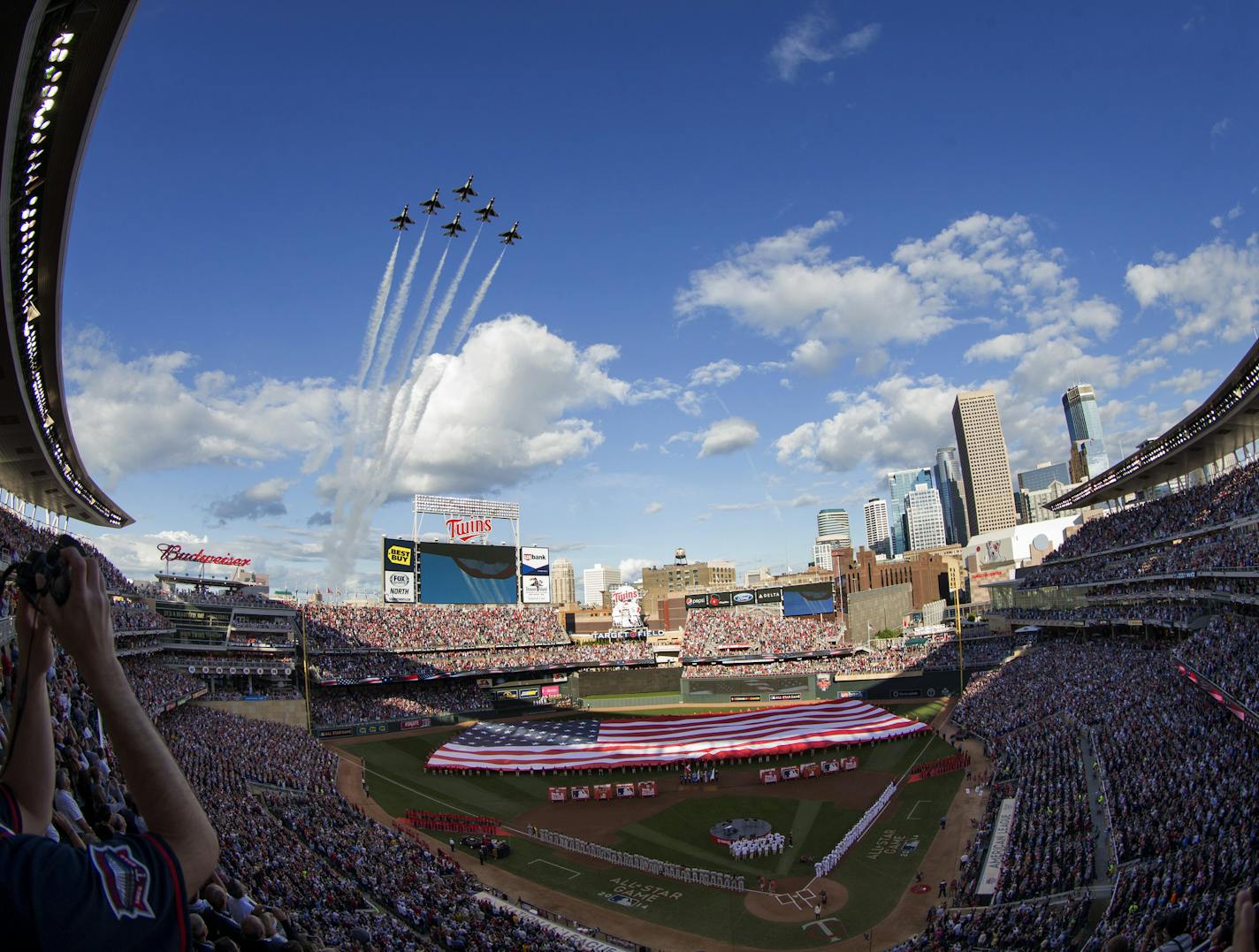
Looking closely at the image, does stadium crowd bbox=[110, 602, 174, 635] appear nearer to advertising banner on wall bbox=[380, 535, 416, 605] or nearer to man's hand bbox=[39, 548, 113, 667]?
advertising banner on wall bbox=[380, 535, 416, 605]

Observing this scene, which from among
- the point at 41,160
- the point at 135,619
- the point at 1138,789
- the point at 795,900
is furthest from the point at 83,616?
the point at 135,619

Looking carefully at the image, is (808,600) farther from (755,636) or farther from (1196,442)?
(1196,442)

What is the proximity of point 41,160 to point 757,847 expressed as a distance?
116 ft

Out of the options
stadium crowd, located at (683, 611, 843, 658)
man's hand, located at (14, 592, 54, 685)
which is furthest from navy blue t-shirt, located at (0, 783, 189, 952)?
stadium crowd, located at (683, 611, 843, 658)

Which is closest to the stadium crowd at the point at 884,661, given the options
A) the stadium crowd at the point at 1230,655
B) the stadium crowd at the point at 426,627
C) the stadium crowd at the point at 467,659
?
the stadium crowd at the point at 467,659

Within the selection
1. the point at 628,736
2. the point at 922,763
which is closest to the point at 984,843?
the point at 922,763

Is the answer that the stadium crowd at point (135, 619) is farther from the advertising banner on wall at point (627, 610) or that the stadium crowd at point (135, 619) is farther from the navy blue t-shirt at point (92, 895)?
the navy blue t-shirt at point (92, 895)

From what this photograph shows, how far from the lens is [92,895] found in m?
2.33

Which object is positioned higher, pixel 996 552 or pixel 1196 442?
pixel 1196 442

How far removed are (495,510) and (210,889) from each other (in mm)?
89815

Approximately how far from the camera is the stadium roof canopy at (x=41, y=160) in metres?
16.2

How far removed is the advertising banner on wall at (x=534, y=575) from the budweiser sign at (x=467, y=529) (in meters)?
5.12

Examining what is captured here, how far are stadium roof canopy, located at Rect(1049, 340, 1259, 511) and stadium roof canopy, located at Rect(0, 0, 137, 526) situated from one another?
4750 cm

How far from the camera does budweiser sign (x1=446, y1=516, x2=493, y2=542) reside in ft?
305
